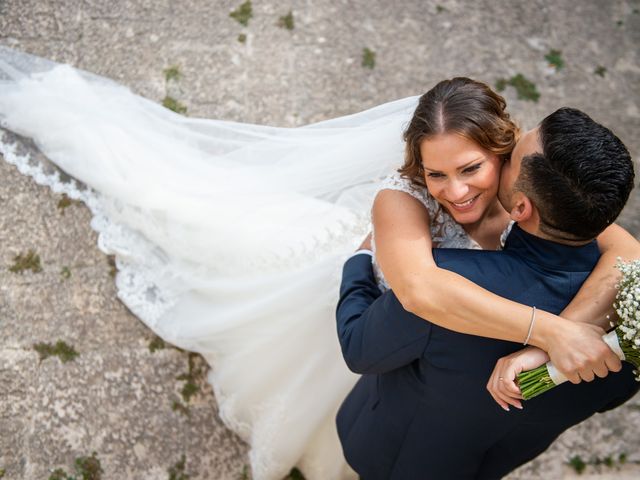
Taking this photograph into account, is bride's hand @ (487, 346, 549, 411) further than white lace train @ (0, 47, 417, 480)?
No

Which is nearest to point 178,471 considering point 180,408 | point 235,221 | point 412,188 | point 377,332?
point 180,408

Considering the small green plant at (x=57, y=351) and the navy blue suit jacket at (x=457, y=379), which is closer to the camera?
the navy blue suit jacket at (x=457, y=379)

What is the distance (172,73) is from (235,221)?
3.97ft

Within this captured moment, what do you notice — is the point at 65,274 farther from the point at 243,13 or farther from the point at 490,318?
the point at 490,318

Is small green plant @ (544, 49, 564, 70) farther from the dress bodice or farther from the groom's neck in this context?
the groom's neck

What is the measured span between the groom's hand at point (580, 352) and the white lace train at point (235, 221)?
112 cm

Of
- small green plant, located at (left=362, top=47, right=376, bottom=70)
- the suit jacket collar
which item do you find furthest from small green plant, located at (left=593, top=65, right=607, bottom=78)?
the suit jacket collar

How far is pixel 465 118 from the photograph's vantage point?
203 cm

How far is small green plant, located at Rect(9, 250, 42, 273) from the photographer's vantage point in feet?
10.5

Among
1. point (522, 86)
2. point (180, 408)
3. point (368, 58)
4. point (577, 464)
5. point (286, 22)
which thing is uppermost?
point (286, 22)

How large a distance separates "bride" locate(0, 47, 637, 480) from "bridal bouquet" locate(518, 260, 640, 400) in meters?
1.08

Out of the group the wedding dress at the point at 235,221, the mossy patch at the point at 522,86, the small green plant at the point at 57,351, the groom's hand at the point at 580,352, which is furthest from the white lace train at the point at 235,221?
the mossy patch at the point at 522,86

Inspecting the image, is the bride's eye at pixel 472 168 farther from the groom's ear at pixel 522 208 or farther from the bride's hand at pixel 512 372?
the bride's hand at pixel 512 372

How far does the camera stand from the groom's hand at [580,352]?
1.66 m
